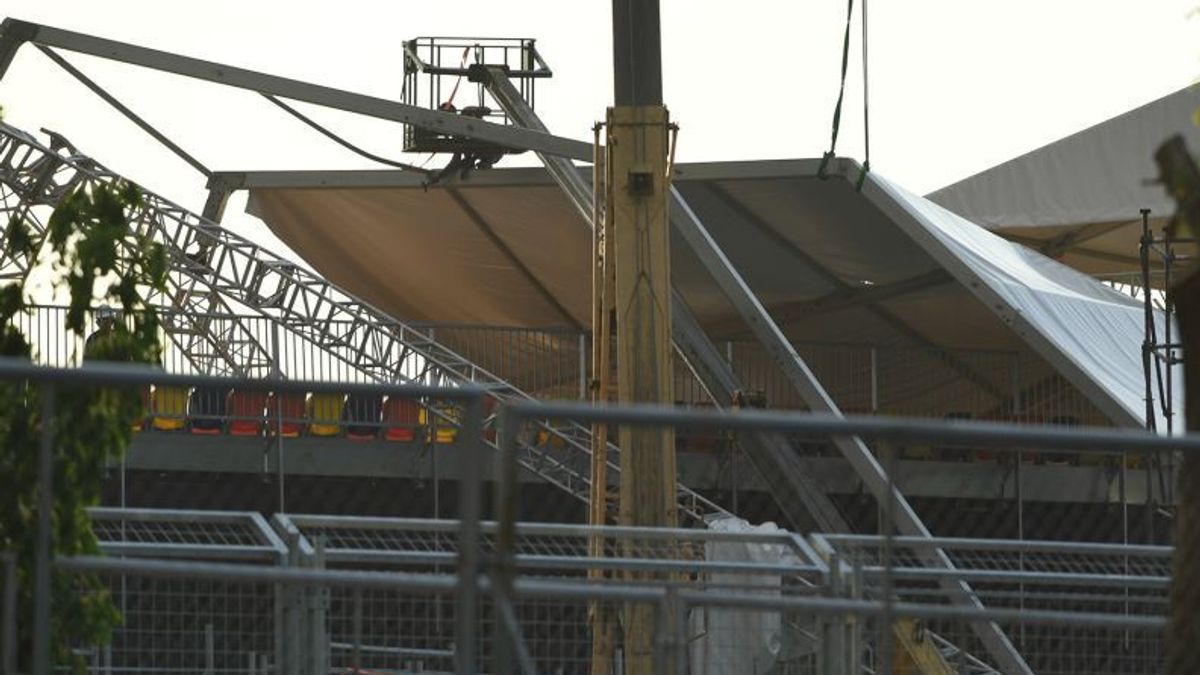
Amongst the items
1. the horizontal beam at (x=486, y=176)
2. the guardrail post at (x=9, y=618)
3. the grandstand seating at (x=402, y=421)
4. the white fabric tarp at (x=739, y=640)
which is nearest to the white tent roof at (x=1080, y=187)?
the horizontal beam at (x=486, y=176)

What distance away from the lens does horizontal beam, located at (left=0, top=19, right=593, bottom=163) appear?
29562 mm

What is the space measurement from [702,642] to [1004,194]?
22630mm

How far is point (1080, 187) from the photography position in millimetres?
36625

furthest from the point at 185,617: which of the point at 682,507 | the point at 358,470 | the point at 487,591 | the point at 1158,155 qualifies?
the point at 358,470

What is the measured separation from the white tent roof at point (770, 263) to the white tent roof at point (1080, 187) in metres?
2.22

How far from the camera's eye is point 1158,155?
8.41m

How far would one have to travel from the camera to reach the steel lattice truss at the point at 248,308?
30562mm

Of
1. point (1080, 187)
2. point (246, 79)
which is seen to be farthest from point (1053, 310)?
point (246, 79)

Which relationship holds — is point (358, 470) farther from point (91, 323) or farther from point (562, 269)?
point (91, 323)

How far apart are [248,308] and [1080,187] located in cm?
1241

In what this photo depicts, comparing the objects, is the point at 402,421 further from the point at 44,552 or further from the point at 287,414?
the point at 44,552

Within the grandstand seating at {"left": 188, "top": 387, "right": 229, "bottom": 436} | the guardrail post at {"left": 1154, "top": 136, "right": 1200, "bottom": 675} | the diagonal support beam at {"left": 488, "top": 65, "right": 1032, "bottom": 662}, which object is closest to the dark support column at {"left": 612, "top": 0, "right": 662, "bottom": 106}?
the diagonal support beam at {"left": 488, "top": 65, "right": 1032, "bottom": 662}

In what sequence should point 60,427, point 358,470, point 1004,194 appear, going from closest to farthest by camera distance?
point 60,427 → point 358,470 → point 1004,194

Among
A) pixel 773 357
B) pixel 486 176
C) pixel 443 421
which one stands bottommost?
pixel 443 421
